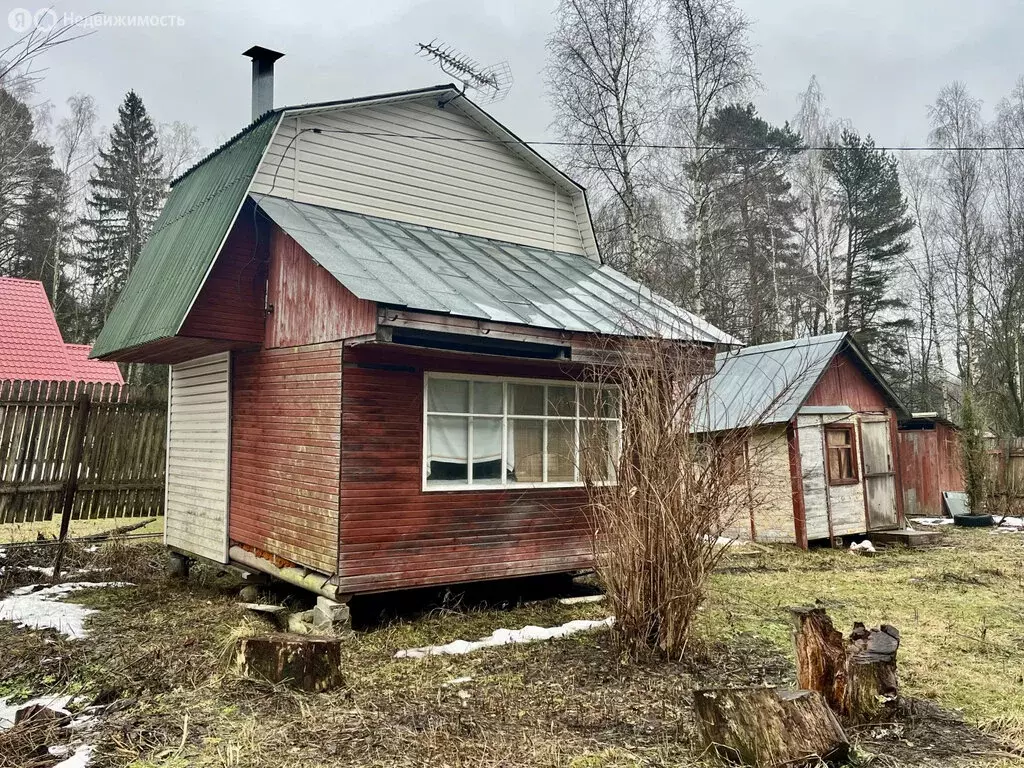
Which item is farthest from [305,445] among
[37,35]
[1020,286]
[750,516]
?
[1020,286]

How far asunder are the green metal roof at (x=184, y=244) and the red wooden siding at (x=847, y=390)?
10.7 m

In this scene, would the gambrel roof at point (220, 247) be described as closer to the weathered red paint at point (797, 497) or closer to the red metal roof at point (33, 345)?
the weathered red paint at point (797, 497)

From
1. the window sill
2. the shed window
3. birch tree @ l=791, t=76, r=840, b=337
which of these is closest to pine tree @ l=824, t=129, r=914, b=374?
birch tree @ l=791, t=76, r=840, b=337

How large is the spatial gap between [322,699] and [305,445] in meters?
3.12

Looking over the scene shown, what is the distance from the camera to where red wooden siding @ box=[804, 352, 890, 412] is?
14.9 m

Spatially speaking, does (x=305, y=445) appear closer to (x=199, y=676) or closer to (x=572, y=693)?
(x=199, y=676)

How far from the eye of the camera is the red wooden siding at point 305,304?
23.4 feet

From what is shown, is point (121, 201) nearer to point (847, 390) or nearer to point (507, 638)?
point (847, 390)

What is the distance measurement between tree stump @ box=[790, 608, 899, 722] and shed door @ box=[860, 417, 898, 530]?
11092 millimetres

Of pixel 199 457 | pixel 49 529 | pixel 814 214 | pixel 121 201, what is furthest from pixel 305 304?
pixel 121 201

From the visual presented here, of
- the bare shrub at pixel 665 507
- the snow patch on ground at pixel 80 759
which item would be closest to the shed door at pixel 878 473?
the bare shrub at pixel 665 507

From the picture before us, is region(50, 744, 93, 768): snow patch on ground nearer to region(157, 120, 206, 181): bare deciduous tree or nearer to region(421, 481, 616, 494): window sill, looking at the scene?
region(421, 481, 616, 494): window sill

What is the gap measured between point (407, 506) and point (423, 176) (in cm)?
468

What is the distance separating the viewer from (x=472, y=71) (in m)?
12.7
